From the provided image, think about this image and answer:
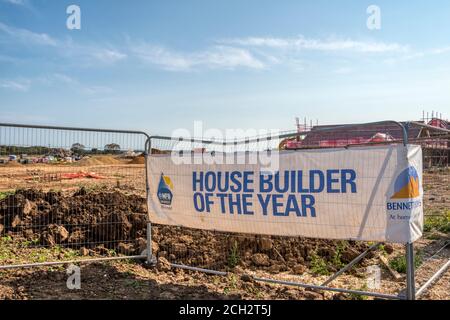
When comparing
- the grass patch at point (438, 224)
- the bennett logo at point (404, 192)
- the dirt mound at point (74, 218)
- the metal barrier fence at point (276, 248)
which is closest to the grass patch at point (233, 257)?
the metal barrier fence at point (276, 248)

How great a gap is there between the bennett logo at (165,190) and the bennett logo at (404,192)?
139 inches

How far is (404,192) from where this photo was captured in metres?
4.79

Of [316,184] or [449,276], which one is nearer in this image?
[316,184]

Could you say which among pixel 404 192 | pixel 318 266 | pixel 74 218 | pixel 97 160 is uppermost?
pixel 97 160

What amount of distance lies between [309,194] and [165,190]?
265 centimetres

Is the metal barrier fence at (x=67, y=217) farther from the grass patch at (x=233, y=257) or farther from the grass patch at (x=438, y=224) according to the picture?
the grass patch at (x=438, y=224)

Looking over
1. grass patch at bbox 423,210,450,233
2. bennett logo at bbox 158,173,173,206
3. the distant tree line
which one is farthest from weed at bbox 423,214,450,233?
the distant tree line

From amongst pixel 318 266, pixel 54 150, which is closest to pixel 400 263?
pixel 318 266

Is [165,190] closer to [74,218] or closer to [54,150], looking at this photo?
[54,150]

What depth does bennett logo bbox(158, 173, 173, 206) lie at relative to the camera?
22.4 ft
